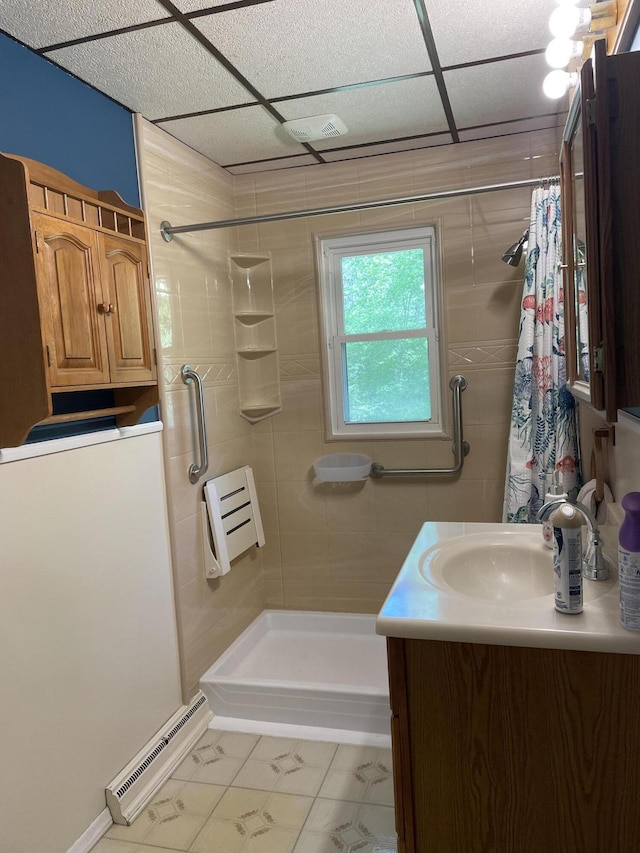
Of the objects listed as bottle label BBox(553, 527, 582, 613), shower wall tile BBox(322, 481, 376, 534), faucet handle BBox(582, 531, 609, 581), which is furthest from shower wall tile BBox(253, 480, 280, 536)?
bottle label BBox(553, 527, 582, 613)

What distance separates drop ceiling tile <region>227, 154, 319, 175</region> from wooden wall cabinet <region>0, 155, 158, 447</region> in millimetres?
1101

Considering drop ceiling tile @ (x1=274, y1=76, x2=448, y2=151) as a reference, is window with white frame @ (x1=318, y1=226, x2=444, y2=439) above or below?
below

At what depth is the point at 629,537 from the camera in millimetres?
1092

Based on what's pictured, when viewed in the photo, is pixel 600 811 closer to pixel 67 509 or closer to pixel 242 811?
pixel 242 811

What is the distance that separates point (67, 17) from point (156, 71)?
36cm

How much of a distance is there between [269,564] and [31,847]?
1721mm

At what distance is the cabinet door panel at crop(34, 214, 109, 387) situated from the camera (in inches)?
61.1

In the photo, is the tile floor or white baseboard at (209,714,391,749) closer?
the tile floor

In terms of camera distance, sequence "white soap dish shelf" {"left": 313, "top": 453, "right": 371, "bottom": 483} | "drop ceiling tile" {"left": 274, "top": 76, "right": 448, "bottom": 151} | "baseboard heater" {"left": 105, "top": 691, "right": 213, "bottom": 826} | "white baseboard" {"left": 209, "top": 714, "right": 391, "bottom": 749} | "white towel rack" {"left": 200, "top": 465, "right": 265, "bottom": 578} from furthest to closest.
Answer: "white soap dish shelf" {"left": 313, "top": 453, "right": 371, "bottom": 483} → "white towel rack" {"left": 200, "top": 465, "right": 265, "bottom": 578} → "white baseboard" {"left": 209, "top": 714, "right": 391, "bottom": 749} → "drop ceiling tile" {"left": 274, "top": 76, "right": 448, "bottom": 151} → "baseboard heater" {"left": 105, "top": 691, "right": 213, "bottom": 826}

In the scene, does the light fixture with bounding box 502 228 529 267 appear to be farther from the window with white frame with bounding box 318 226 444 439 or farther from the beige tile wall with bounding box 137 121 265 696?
the beige tile wall with bounding box 137 121 265 696

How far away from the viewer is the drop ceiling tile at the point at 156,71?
5.79ft

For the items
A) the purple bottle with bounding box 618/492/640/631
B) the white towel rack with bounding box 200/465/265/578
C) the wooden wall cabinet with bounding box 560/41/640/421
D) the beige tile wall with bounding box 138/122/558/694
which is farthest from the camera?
the white towel rack with bounding box 200/465/265/578

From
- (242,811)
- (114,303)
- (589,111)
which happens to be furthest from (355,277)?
Answer: (242,811)

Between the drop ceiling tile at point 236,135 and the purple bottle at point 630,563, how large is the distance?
193cm
